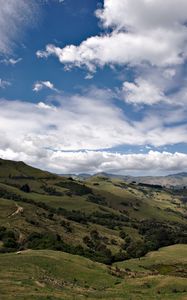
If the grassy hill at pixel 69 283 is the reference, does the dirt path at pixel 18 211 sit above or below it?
above

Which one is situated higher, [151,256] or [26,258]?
[26,258]

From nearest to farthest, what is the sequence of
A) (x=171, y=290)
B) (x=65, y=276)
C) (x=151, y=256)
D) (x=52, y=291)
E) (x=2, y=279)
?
(x=52, y=291) → (x=2, y=279) → (x=171, y=290) → (x=65, y=276) → (x=151, y=256)

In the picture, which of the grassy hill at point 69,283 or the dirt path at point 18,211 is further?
the dirt path at point 18,211

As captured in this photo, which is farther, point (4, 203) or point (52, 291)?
point (4, 203)

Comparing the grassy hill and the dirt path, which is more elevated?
the dirt path

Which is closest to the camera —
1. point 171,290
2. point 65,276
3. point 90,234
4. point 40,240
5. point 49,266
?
point 171,290

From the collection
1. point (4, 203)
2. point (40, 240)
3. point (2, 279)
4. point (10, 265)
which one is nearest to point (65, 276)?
point (10, 265)

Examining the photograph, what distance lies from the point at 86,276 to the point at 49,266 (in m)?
7.08

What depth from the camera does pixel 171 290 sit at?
5656 cm

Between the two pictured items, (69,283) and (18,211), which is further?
(18,211)

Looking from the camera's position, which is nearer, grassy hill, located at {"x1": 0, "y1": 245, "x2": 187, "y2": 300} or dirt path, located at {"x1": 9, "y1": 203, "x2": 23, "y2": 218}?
grassy hill, located at {"x1": 0, "y1": 245, "x2": 187, "y2": 300}

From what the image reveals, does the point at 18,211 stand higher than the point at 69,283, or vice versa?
the point at 18,211

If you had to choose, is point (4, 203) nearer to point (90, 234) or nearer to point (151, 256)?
point (90, 234)

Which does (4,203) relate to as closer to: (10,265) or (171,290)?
(10,265)
